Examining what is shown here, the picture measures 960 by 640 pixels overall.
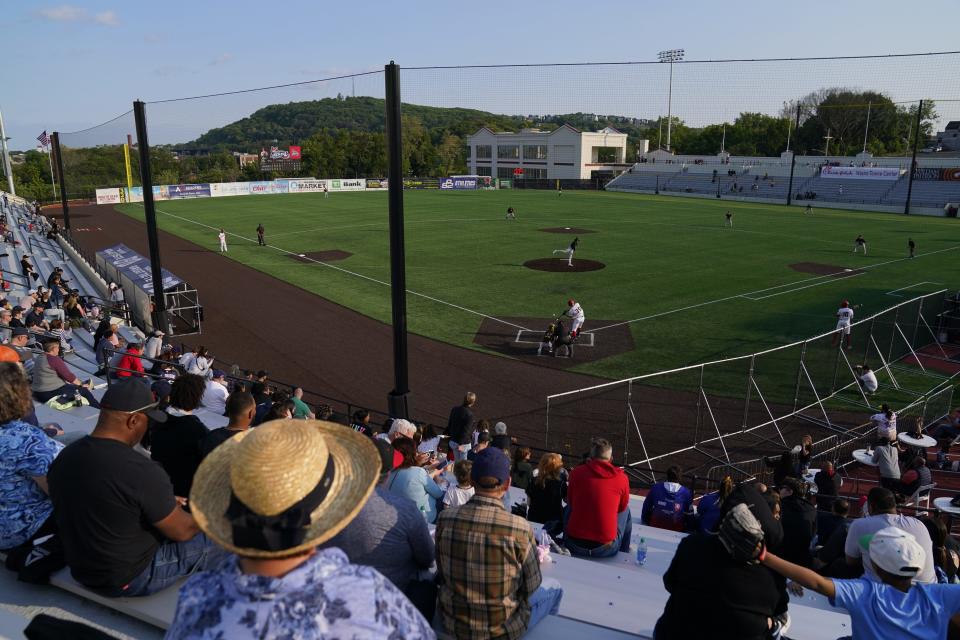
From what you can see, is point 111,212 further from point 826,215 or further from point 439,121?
point 439,121

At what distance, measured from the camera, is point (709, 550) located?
12.3 feet

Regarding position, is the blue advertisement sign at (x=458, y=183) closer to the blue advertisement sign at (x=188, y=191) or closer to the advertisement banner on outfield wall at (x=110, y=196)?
the blue advertisement sign at (x=188, y=191)

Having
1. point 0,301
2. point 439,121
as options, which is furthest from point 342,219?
point 439,121

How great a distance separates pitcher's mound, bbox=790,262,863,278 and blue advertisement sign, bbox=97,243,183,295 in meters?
28.7

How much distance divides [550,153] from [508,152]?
8.47 metres

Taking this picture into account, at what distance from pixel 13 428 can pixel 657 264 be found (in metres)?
32.6

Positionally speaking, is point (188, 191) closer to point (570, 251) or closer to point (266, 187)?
point (266, 187)

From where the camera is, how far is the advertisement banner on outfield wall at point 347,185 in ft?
274

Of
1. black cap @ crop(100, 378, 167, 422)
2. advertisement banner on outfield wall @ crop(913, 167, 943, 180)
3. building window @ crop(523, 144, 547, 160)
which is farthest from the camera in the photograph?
building window @ crop(523, 144, 547, 160)

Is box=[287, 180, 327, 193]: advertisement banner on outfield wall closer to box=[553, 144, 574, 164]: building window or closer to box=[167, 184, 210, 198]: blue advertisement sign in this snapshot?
box=[167, 184, 210, 198]: blue advertisement sign

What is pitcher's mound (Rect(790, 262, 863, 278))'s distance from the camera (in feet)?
105

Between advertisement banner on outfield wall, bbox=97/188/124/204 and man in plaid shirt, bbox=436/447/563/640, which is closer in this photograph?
man in plaid shirt, bbox=436/447/563/640

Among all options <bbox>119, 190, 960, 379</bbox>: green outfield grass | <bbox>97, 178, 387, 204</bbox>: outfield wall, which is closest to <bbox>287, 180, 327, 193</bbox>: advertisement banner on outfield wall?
<bbox>97, 178, 387, 204</bbox>: outfield wall

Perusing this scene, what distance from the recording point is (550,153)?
105 m
